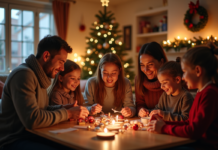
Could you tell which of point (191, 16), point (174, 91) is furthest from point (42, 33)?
point (174, 91)

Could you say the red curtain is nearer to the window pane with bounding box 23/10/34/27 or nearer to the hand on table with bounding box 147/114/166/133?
the window pane with bounding box 23/10/34/27

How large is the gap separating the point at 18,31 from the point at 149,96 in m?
4.66

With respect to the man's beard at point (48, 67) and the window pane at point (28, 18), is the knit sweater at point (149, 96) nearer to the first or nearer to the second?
the man's beard at point (48, 67)

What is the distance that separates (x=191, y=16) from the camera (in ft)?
17.5

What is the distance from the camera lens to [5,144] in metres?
1.74

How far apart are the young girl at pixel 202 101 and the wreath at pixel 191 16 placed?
382 cm

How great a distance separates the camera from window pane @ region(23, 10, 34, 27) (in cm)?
612

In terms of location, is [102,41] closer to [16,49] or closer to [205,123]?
[16,49]

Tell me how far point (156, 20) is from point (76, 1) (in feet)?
7.94

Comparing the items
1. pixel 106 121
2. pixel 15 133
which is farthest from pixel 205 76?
pixel 15 133

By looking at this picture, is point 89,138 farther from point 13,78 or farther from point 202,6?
point 202,6

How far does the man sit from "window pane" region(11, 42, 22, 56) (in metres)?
4.42

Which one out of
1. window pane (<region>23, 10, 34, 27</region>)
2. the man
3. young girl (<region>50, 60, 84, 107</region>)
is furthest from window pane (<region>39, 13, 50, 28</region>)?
the man

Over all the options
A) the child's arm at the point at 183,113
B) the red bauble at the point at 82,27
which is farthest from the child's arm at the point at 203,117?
the red bauble at the point at 82,27
